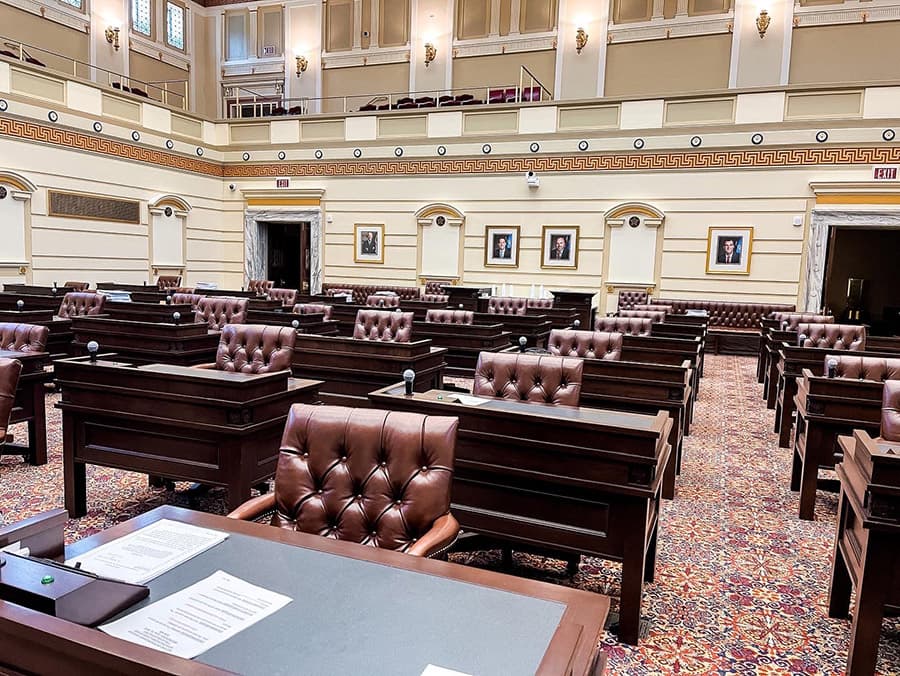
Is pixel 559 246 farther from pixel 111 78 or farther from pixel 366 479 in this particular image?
pixel 111 78

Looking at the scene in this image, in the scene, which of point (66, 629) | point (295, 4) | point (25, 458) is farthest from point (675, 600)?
point (295, 4)

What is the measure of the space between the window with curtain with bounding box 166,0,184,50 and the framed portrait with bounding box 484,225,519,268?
10.3 m

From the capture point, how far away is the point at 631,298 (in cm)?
1192

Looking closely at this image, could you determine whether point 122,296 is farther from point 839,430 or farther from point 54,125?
point 839,430

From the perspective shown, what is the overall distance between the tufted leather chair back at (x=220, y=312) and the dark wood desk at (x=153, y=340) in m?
0.26

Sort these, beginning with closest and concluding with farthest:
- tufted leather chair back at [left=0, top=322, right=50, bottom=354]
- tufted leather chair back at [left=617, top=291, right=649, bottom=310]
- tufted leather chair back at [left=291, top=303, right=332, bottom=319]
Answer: tufted leather chair back at [left=0, top=322, right=50, bottom=354] < tufted leather chair back at [left=291, top=303, right=332, bottom=319] < tufted leather chair back at [left=617, top=291, right=649, bottom=310]

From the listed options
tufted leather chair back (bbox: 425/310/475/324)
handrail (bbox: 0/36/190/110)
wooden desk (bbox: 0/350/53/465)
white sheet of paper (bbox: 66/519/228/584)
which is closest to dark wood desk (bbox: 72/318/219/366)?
wooden desk (bbox: 0/350/53/465)

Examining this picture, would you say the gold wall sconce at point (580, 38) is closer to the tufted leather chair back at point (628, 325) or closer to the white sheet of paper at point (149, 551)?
the tufted leather chair back at point (628, 325)

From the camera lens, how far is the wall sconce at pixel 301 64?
54.2 feet

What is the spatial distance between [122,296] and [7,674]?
8.05 metres

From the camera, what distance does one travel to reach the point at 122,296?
822 cm

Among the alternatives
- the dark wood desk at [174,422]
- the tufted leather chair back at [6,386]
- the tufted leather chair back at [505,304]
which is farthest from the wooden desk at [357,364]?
the tufted leather chair back at [505,304]

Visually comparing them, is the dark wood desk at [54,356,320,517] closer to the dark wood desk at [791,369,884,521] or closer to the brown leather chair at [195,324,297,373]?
the brown leather chair at [195,324,297,373]

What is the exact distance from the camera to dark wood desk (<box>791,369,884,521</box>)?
350 centimetres
